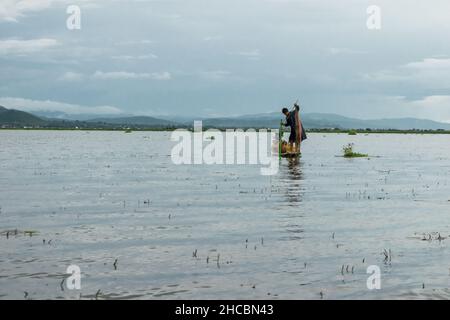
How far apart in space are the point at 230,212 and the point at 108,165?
88.2ft

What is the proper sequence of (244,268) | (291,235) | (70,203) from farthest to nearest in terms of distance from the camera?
1. (70,203)
2. (291,235)
3. (244,268)

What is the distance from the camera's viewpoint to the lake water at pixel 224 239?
1324cm

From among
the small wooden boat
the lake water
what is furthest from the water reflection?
the small wooden boat

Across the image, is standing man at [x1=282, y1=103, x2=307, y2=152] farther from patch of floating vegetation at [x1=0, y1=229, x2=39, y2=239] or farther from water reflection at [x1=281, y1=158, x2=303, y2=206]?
patch of floating vegetation at [x1=0, y1=229, x2=39, y2=239]

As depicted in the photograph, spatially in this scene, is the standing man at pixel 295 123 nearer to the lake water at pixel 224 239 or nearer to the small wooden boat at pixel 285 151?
the small wooden boat at pixel 285 151

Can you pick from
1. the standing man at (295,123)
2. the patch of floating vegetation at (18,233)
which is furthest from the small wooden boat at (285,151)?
the patch of floating vegetation at (18,233)

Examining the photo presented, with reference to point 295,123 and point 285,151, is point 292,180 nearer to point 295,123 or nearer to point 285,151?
point 295,123

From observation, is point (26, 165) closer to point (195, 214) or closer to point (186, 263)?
point (195, 214)

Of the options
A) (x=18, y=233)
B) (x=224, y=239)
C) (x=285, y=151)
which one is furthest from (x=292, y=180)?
(x=18, y=233)

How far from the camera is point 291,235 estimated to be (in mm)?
18844

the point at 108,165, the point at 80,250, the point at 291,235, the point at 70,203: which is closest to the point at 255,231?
the point at 291,235

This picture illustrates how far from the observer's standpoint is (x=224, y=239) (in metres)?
18.3

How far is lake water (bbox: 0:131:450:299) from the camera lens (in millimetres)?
13242

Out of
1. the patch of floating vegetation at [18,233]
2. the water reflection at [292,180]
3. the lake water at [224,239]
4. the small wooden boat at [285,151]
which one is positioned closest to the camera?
the lake water at [224,239]
